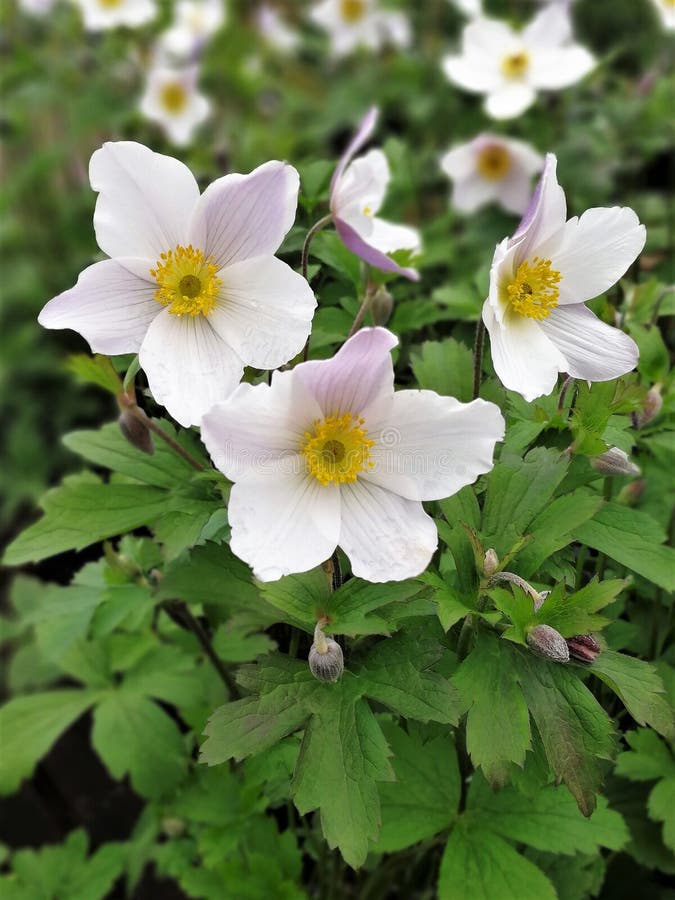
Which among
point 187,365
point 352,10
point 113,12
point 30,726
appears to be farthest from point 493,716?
point 352,10

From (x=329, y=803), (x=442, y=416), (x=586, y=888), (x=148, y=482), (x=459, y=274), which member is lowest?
(x=586, y=888)

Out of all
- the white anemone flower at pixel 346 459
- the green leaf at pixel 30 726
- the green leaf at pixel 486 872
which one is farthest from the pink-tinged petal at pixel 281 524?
the green leaf at pixel 30 726

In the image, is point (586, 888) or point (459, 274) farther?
point (459, 274)

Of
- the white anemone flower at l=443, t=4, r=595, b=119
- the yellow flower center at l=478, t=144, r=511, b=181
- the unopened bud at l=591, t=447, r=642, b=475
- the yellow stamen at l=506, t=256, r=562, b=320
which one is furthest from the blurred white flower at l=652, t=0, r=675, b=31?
the unopened bud at l=591, t=447, r=642, b=475

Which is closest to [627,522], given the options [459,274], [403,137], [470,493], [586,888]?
[470,493]

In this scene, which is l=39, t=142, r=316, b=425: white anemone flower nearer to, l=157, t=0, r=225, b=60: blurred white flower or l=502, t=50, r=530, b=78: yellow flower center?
l=502, t=50, r=530, b=78: yellow flower center

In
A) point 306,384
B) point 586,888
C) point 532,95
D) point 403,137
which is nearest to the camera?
point 306,384

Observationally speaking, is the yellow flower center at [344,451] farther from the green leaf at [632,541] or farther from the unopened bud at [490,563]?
A: the green leaf at [632,541]

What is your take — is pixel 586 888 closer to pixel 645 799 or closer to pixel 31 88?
pixel 645 799
